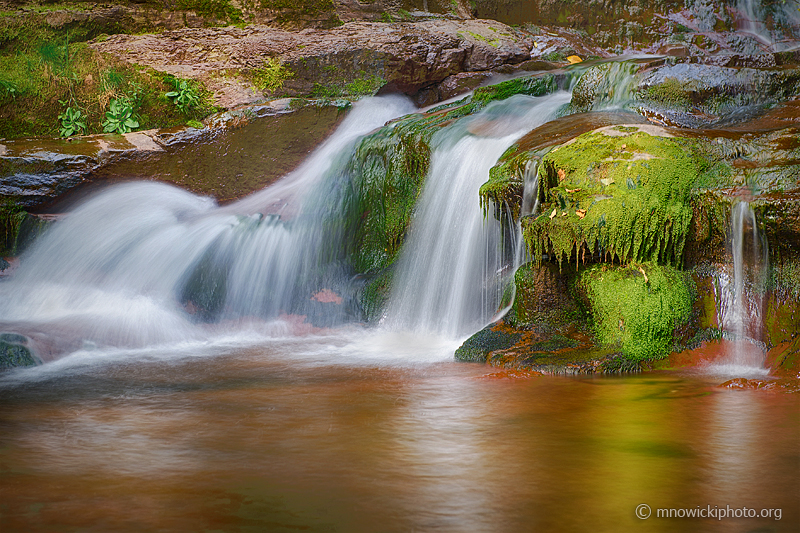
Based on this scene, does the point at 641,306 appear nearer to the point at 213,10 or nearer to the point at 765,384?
the point at 765,384

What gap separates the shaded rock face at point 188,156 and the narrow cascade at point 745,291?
6126 mm

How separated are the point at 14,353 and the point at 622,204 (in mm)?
5092

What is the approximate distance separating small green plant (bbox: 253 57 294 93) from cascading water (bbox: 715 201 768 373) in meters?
7.47

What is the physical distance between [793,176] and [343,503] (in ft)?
13.8

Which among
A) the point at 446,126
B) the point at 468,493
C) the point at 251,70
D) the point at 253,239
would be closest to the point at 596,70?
the point at 446,126

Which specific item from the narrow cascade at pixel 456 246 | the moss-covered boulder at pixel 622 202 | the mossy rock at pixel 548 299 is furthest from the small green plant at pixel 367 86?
the mossy rock at pixel 548 299

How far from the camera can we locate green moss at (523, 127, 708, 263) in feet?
17.0

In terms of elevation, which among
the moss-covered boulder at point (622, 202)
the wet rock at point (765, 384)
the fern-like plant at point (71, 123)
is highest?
the fern-like plant at point (71, 123)

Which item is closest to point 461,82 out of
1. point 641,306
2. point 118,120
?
point 118,120

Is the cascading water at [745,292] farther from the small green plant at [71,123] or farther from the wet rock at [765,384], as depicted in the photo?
the small green plant at [71,123]

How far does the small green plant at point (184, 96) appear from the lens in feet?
33.4

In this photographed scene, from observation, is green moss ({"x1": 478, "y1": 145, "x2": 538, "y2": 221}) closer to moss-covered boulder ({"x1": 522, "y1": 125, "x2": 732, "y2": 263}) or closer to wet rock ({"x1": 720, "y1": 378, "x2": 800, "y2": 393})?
moss-covered boulder ({"x1": 522, "y1": 125, "x2": 732, "y2": 263})

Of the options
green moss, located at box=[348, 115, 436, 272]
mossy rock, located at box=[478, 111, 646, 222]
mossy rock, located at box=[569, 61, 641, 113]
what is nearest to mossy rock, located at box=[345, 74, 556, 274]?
green moss, located at box=[348, 115, 436, 272]

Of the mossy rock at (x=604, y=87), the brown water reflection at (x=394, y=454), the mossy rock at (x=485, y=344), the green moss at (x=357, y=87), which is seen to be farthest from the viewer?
the green moss at (x=357, y=87)
